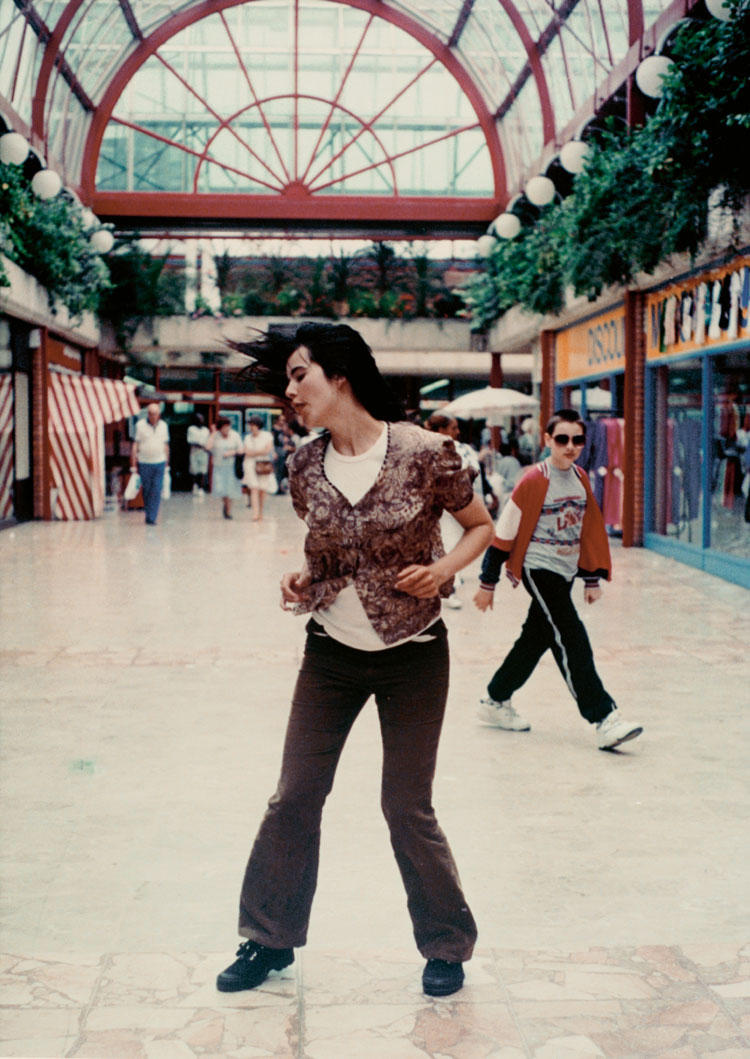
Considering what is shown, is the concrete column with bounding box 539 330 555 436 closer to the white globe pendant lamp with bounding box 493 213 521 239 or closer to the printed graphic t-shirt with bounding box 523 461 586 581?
the white globe pendant lamp with bounding box 493 213 521 239

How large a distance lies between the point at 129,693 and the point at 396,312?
23.6 metres

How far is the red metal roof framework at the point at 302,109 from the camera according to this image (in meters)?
24.1

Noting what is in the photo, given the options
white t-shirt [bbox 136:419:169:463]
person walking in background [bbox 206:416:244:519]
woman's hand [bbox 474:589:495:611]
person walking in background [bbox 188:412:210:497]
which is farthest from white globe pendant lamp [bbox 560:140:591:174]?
person walking in background [bbox 188:412:210:497]

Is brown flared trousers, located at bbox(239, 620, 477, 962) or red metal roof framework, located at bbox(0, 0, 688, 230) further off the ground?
red metal roof framework, located at bbox(0, 0, 688, 230)

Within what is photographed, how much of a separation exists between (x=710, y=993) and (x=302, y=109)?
2582cm

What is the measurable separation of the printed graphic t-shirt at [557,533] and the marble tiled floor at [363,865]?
0.82 m

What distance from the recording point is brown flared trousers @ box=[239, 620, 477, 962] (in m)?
3.41

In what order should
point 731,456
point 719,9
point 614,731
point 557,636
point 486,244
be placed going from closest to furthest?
point 614,731
point 557,636
point 719,9
point 731,456
point 486,244

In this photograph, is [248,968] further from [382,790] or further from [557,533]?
[557,533]

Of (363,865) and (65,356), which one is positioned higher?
(65,356)

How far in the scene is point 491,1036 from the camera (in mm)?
3160

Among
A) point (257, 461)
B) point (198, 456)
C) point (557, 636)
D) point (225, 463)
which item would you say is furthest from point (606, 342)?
point (198, 456)

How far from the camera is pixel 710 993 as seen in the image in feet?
11.1

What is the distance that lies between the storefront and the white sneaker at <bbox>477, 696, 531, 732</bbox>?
647 centimetres
